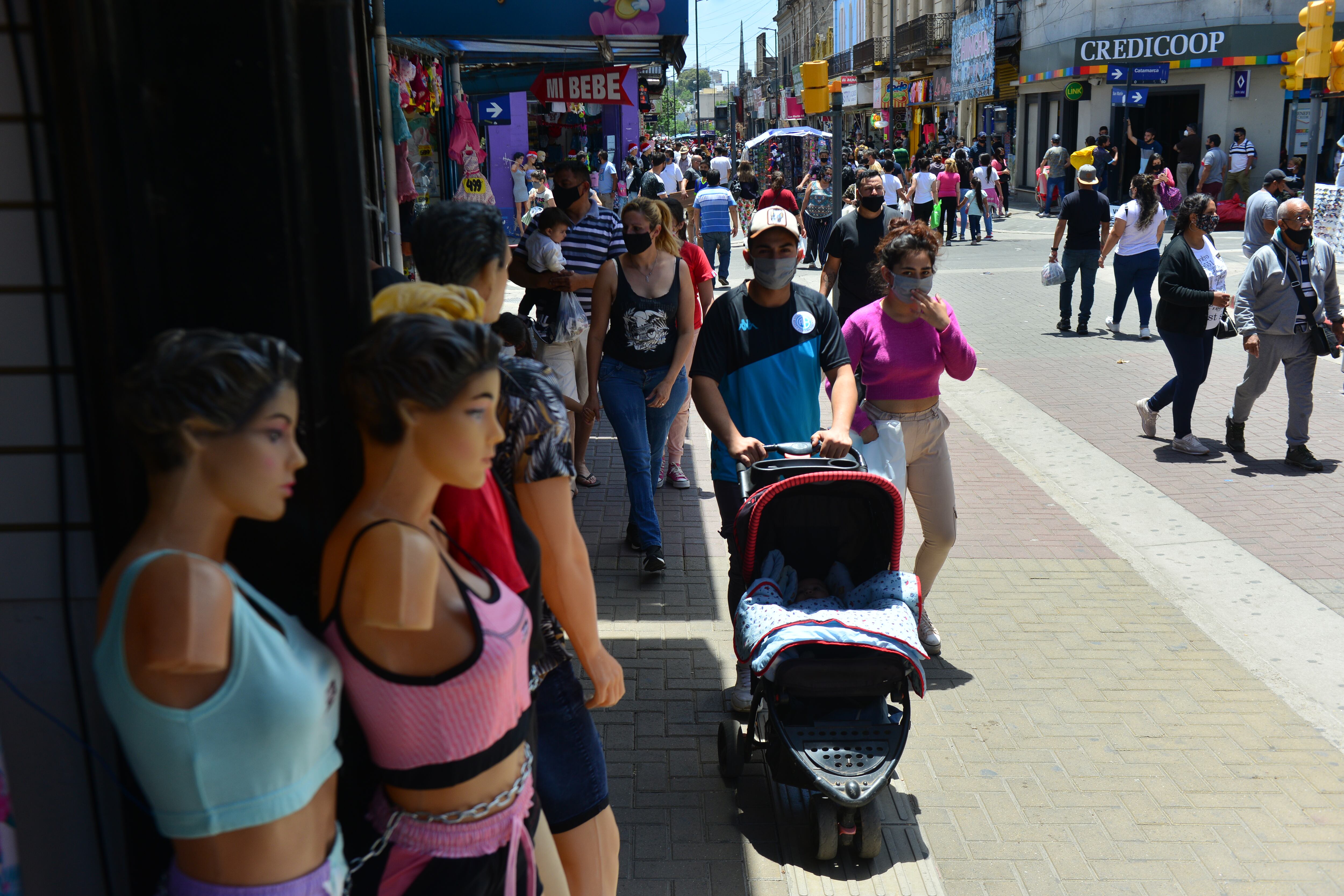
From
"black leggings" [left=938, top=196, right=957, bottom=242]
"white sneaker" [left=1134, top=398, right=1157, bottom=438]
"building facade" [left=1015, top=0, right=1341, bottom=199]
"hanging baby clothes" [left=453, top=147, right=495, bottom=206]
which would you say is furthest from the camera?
"building facade" [left=1015, top=0, right=1341, bottom=199]

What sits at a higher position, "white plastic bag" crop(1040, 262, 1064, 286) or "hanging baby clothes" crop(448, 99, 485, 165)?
"hanging baby clothes" crop(448, 99, 485, 165)

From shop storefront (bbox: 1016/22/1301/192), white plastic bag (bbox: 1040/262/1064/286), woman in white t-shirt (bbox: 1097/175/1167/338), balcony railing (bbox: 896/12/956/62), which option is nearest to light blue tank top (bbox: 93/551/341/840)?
white plastic bag (bbox: 1040/262/1064/286)

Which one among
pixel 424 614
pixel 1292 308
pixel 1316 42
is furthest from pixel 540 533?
pixel 1316 42

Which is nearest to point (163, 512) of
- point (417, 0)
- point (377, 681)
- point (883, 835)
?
point (377, 681)

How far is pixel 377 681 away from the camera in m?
1.99

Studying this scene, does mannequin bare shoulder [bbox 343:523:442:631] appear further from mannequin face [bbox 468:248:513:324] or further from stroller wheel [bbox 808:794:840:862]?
stroller wheel [bbox 808:794:840:862]

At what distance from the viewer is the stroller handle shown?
4.23m

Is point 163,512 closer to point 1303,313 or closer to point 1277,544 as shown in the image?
point 1277,544

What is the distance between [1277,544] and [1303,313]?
2.01m

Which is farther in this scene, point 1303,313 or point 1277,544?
point 1303,313

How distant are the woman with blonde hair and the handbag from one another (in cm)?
679

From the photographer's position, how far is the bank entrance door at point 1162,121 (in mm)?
30500

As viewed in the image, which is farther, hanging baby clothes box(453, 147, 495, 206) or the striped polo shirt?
hanging baby clothes box(453, 147, 495, 206)

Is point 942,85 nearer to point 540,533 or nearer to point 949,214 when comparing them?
point 949,214
